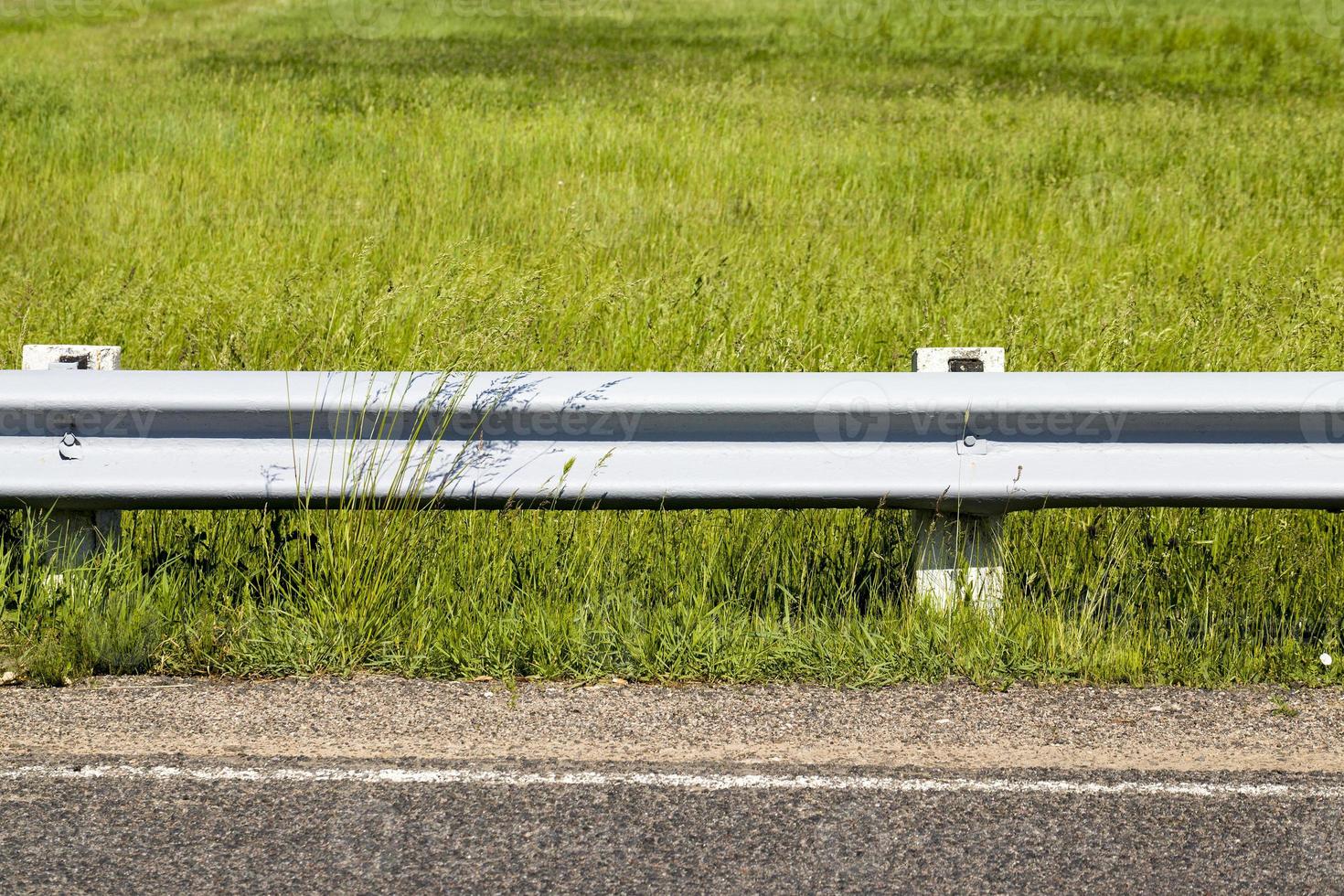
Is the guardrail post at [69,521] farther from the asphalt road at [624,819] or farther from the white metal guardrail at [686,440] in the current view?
the asphalt road at [624,819]

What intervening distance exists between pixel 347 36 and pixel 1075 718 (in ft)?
69.1

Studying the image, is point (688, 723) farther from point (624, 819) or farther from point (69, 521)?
point (69, 521)

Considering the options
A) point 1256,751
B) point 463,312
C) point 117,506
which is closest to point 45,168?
point 463,312

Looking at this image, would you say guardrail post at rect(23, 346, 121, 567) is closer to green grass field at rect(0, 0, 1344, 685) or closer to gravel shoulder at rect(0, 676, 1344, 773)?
green grass field at rect(0, 0, 1344, 685)

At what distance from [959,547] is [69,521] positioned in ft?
8.53

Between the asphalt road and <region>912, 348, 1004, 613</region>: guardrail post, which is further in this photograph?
<region>912, 348, 1004, 613</region>: guardrail post

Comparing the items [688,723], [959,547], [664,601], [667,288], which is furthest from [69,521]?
[667,288]

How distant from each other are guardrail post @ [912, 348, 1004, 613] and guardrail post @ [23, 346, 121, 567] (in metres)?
2.40

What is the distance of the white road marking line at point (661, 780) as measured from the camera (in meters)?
2.93

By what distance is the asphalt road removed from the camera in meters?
2.57

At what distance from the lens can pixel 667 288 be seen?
6.80 meters

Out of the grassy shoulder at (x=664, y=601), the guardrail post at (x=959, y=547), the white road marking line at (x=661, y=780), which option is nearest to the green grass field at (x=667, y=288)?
the grassy shoulder at (x=664, y=601)

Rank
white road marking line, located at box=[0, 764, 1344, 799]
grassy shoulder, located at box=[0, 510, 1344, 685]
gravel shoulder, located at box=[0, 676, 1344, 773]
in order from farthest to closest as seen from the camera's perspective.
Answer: grassy shoulder, located at box=[0, 510, 1344, 685] < gravel shoulder, located at box=[0, 676, 1344, 773] < white road marking line, located at box=[0, 764, 1344, 799]


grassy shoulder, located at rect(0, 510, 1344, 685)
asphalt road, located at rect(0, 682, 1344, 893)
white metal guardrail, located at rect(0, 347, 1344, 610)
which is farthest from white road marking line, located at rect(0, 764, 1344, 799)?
white metal guardrail, located at rect(0, 347, 1344, 610)
